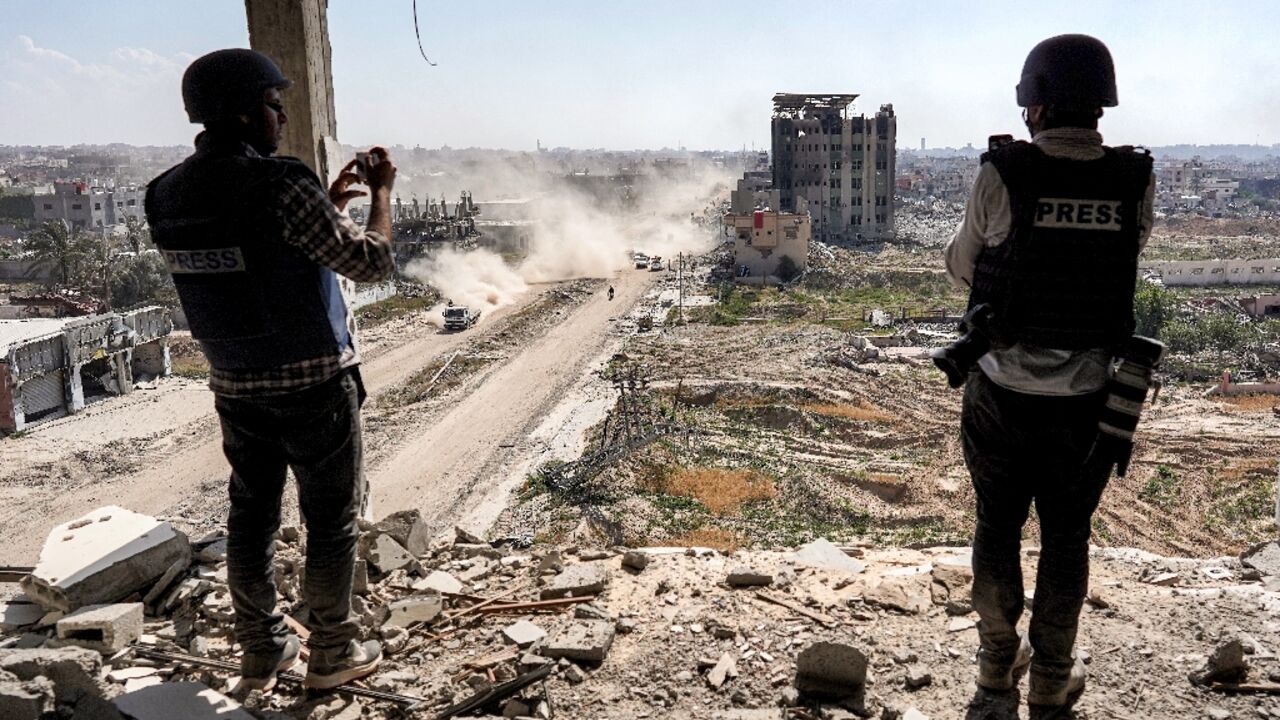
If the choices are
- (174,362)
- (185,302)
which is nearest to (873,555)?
(185,302)

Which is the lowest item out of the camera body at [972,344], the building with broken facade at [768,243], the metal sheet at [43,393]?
the metal sheet at [43,393]

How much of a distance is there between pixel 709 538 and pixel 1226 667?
1039 cm

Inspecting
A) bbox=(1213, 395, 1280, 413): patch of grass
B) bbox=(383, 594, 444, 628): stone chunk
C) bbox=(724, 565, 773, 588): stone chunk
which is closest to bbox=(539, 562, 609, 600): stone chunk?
bbox=(383, 594, 444, 628): stone chunk

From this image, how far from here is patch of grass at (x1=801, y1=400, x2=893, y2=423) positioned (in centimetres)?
2103

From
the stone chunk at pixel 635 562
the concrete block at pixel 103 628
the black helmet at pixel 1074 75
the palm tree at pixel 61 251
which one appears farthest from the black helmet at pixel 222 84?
the palm tree at pixel 61 251

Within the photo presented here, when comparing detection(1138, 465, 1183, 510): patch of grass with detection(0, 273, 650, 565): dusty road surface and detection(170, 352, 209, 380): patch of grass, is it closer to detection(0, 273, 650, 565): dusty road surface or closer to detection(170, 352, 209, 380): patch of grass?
detection(0, 273, 650, 565): dusty road surface

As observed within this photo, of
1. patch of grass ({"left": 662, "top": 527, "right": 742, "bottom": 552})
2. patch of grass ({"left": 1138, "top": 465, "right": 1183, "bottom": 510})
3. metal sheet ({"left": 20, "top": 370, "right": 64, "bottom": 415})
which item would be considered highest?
metal sheet ({"left": 20, "top": 370, "right": 64, "bottom": 415})

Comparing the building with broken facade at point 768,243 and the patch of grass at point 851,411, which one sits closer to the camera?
the patch of grass at point 851,411

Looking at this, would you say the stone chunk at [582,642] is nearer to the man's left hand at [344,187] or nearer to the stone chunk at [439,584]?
the stone chunk at [439,584]

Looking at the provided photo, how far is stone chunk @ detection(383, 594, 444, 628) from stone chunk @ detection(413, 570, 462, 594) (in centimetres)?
15

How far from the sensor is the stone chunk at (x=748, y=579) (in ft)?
12.9

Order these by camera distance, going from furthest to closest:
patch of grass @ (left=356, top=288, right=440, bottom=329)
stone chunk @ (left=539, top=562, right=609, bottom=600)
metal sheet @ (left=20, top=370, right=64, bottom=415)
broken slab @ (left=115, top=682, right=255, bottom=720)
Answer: patch of grass @ (left=356, top=288, right=440, bottom=329) → metal sheet @ (left=20, top=370, right=64, bottom=415) → stone chunk @ (left=539, top=562, right=609, bottom=600) → broken slab @ (left=115, top=682, right=255, bottom=720)

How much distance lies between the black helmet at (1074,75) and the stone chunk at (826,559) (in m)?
2.34

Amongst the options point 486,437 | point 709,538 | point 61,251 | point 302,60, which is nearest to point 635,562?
point 302,60
